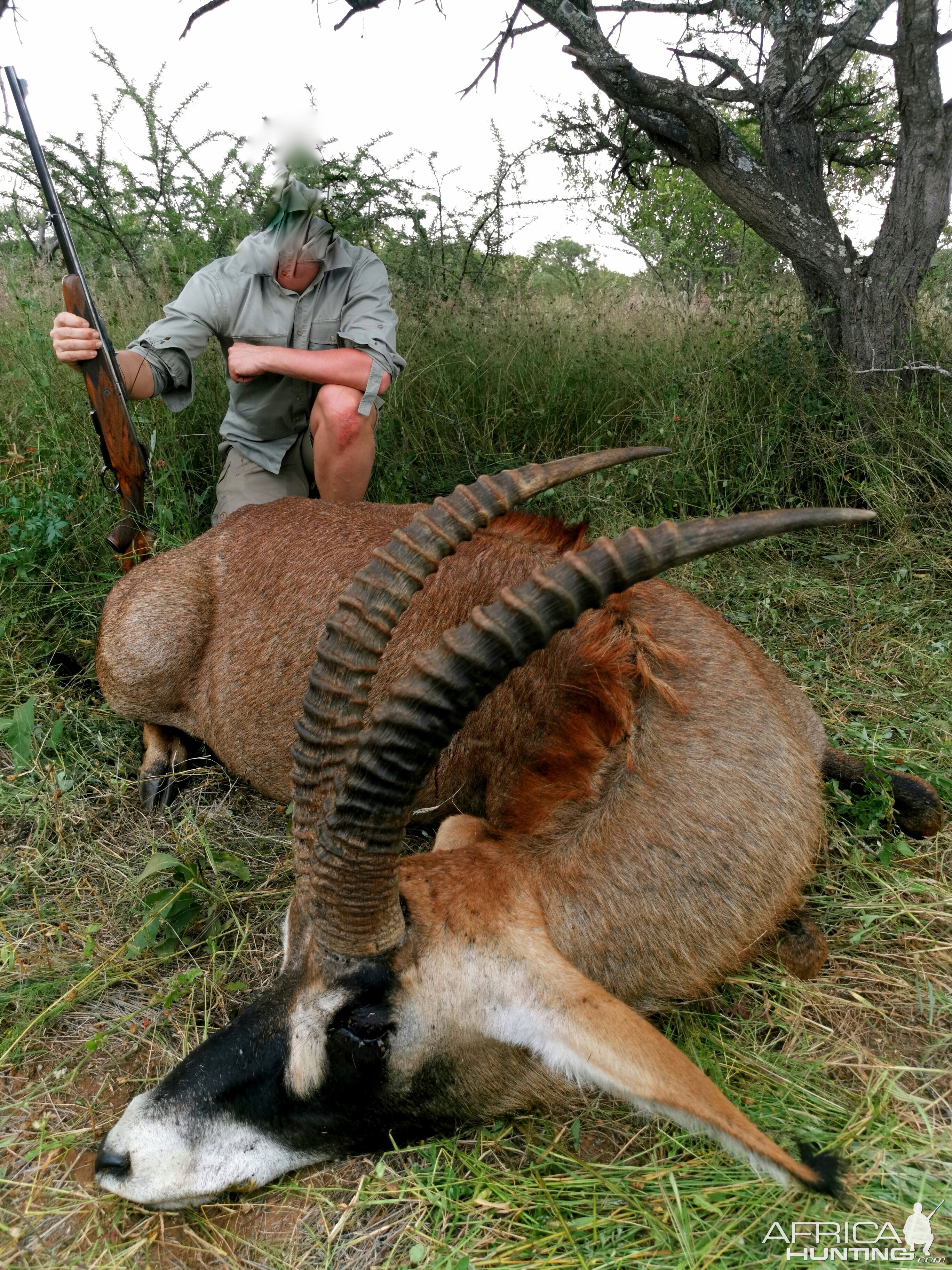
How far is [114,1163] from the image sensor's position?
2.20m

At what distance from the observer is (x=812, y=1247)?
2115mm

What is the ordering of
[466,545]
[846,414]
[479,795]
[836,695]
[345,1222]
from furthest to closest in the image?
[846,414] → [836,695] → [466,545] → [479,795] → [345,1222]

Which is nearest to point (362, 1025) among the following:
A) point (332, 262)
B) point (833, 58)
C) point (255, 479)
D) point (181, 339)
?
point (255, 479)

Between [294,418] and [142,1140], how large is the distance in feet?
15.2

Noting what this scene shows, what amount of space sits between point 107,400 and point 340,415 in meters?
1.37

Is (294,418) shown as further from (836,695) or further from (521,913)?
(521,913)

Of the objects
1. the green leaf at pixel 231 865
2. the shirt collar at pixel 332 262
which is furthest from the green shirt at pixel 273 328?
the green leaf at pixel 231 865

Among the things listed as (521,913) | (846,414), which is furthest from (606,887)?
(846,414)

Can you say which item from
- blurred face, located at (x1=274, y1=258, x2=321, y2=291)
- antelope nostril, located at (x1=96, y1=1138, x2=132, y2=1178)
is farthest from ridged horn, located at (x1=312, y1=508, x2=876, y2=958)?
blurred face, located at (x1=274, y1=258, x2=321, y2=291)

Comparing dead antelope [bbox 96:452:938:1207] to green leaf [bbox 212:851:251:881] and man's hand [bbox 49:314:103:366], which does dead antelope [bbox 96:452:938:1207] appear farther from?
man's hand [bbox 49:314:103:366]

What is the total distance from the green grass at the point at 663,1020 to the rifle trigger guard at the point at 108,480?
10 cm

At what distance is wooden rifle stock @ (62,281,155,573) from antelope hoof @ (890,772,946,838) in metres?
4.28

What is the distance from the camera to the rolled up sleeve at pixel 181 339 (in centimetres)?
520

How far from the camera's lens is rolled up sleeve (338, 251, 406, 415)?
5340 millimetres
